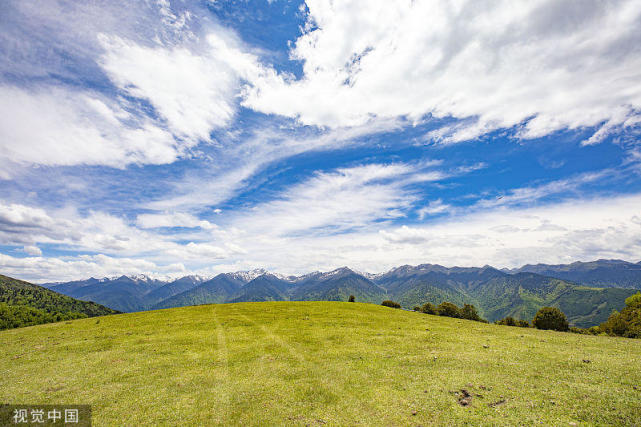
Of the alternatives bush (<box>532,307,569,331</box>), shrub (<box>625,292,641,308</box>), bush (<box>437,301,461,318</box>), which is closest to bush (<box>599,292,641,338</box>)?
shrub (<box>625,292,641,308</box>)

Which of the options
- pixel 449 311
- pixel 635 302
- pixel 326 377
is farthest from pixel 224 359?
pixel 635 302

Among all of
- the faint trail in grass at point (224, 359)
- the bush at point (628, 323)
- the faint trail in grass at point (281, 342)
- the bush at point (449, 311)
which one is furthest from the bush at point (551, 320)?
the faint trail in grass at point (224, 359)

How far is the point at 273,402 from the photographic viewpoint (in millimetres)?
18047

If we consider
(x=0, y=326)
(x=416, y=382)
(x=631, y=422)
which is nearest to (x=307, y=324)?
(x=416, y=382)

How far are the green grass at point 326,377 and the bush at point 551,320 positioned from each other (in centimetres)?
2493

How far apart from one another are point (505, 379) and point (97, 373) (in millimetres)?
34799

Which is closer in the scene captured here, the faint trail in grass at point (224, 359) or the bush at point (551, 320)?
the faint trail in grass at point (224, 359)

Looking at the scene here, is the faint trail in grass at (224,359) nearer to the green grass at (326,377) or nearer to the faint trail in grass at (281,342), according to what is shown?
the green grass at (326,377)

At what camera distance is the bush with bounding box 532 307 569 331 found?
49.9 m

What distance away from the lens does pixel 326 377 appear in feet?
71.6

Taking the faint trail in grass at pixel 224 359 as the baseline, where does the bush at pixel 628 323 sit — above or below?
below

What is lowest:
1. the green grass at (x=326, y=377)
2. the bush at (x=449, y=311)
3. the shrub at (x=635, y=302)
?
the bush at (x=449, y=311)

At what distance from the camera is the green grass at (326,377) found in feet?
52.1

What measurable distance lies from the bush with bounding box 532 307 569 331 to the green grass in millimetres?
24930
